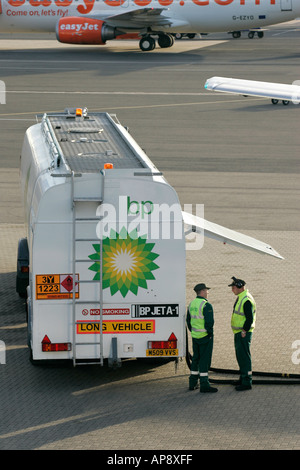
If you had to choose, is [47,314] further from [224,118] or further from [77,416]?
[224,118]

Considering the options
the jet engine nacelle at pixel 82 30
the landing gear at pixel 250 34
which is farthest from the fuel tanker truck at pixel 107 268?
the landing gear at pixel 250 34

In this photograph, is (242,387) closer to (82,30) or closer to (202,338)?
(202,338)

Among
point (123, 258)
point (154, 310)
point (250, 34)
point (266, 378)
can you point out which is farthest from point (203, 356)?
point (250, 34)

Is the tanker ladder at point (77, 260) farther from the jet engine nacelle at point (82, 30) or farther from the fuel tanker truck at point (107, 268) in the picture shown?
the jet engine nacelle at point (82, 30)

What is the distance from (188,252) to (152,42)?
42206mm

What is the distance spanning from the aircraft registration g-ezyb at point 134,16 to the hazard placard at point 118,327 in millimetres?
47589

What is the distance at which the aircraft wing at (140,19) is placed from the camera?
58312 mm

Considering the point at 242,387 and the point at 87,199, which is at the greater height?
the point at 87,199

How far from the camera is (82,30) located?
59.2 meters

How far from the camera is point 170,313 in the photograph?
14.0 m

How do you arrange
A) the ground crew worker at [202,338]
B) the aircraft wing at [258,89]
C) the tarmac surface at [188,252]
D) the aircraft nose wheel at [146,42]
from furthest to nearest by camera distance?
the aircraft nose wheel at [146,42]
the aircraft wing at [258,89]
the ground crew worker at [202,338]
the tarmac surface at [188,252]

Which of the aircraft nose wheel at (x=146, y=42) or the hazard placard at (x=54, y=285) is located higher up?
the aircraft nose wheel at (x=146, y=42)

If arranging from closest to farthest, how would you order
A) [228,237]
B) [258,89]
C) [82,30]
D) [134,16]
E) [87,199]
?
[87,199], [228,237], [258,89], [134,16], [82,30]
